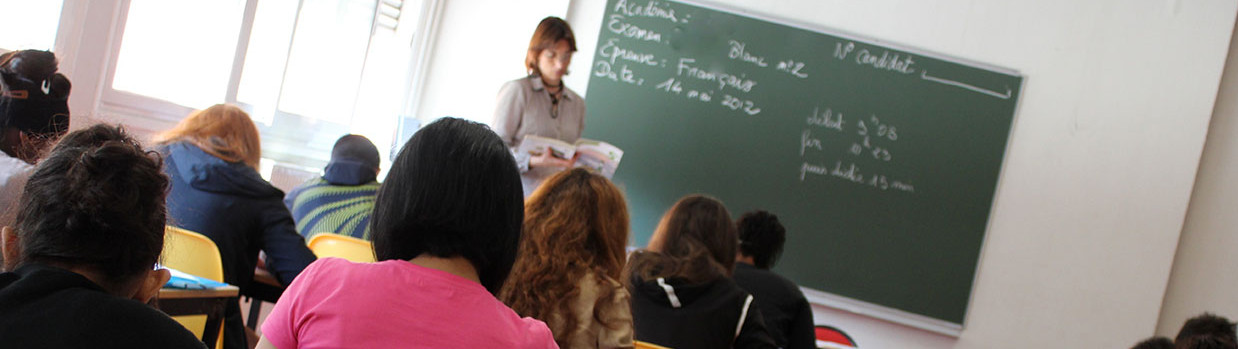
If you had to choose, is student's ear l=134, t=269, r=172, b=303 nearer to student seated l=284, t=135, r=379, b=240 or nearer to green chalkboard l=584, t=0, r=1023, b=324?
Answer: student seated l=284, t=135, r=379, b=240

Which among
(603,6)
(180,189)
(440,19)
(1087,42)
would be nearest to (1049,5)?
(1087,42)

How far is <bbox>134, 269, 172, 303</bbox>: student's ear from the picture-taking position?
128 cm

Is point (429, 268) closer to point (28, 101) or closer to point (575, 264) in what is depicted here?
point (575, 264)

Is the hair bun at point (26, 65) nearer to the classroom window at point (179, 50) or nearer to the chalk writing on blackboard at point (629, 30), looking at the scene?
the classroom window at point (179, 50)

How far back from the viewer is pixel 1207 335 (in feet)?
8.98

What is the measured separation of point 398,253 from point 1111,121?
14.5 ft

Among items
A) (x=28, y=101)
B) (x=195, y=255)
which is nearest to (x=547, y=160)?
(x=195, y=255)

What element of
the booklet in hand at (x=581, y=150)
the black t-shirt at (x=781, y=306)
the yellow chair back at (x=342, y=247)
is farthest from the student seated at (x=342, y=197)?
the black t-shirt at (x=781, y=306)

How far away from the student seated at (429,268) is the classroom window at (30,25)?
2.11m

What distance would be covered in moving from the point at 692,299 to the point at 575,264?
2.46ft

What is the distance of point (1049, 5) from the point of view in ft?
15.8

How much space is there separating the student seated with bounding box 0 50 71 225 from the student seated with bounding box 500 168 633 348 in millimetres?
1214

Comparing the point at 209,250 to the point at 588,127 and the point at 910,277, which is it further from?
the point at 910,277

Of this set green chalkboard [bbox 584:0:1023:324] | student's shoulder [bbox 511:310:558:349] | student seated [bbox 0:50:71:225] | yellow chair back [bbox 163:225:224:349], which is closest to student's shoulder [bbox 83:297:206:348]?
student's shoulder [bbox 511:310:558:349]
